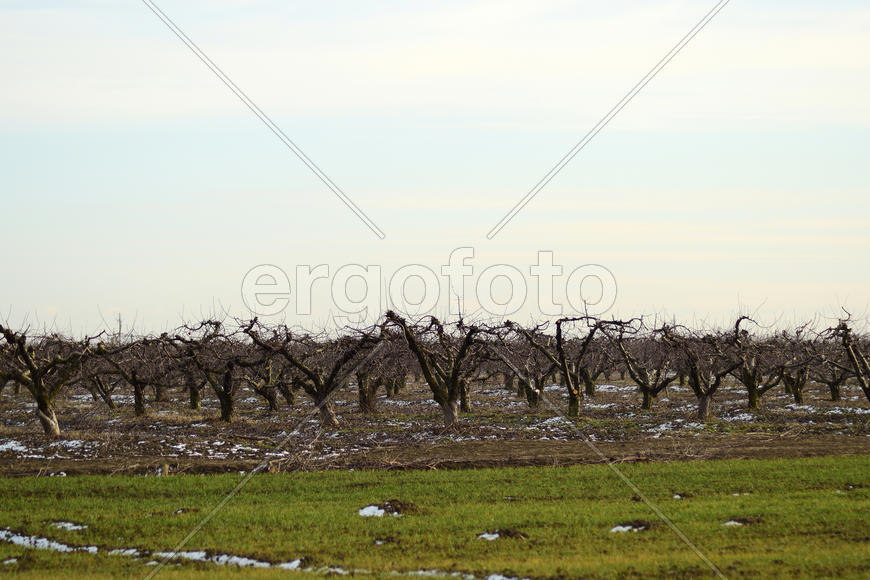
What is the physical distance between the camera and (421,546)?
1342 centimetres

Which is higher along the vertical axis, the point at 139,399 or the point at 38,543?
the point at 139,399

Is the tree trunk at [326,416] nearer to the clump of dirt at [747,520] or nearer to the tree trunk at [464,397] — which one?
the tree trunk at [464,397]

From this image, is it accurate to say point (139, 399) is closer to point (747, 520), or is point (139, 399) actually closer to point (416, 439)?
point (416, 439)

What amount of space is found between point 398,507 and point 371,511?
0.54m

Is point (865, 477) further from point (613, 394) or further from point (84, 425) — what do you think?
point (613, 394)

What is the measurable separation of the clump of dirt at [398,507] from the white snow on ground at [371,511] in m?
0.10

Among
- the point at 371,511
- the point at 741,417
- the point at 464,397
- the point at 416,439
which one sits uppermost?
the point at 464,397

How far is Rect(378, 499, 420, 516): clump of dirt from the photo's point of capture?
52.4 feet

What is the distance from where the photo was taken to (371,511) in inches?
632

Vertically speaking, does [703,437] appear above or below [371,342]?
below

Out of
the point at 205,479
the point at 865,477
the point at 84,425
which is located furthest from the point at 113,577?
the point at 84,425

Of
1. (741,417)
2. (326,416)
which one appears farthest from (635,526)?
(741,417)

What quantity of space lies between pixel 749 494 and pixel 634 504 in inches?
110

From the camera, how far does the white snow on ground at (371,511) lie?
15.8m
